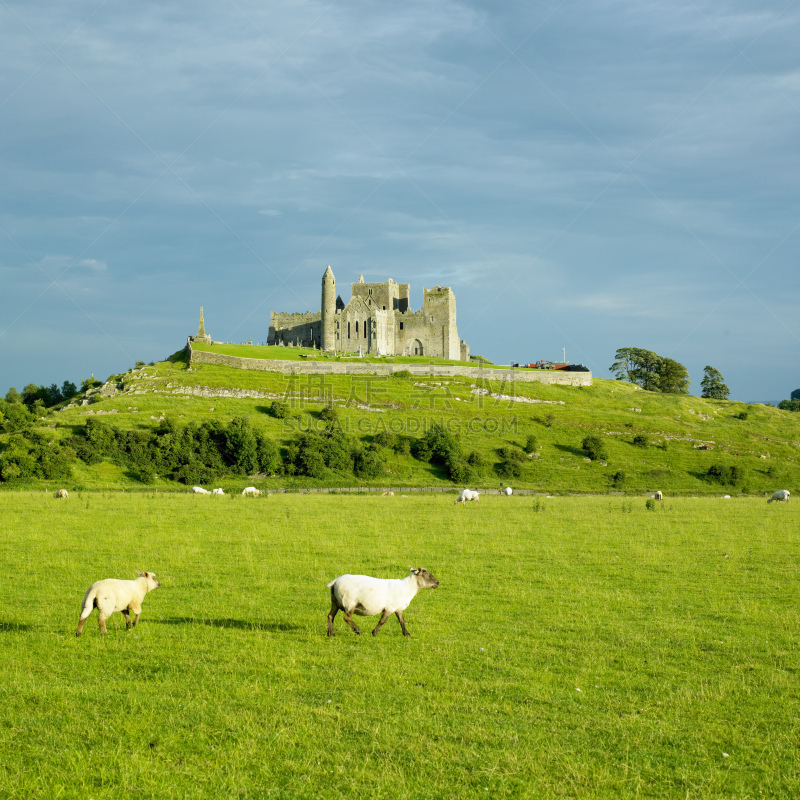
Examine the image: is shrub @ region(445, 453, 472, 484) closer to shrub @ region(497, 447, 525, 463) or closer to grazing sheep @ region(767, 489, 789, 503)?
shrub @ region(497, 447, 525, 463)

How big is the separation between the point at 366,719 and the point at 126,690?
12.6 feet

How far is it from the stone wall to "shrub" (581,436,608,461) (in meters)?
40.4

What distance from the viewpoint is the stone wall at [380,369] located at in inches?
4584

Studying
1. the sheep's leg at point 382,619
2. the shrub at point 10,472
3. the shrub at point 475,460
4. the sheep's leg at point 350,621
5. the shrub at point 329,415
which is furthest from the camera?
the shrub at point 329,415

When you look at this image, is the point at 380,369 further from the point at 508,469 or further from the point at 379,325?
the point at 508,469

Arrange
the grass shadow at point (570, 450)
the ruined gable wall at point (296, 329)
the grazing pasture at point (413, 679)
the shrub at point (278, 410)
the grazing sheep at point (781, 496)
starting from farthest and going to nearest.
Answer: the ruined gable wall at point (296, 329) → the shrub at point (278, 410) → the grass shadow at point (570, 450) → the grazing sheep at point (781, 496) → the grazing pasture at point (413, 679)

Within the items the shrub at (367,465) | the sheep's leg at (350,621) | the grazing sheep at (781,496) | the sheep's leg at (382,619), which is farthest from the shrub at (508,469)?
the sheep's leg at (350,621)

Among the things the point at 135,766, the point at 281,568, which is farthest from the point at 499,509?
the point at 135,766

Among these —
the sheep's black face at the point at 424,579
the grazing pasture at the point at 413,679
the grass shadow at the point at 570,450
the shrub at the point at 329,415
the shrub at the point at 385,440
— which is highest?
the shrub at the point at 329,415

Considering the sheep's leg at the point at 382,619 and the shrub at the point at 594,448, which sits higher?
the shrub at the point at 594,448

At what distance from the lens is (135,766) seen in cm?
859

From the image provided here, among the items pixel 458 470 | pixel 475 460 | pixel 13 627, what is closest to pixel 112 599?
pixel 13 627

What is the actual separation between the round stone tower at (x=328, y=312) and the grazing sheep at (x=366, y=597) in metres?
140

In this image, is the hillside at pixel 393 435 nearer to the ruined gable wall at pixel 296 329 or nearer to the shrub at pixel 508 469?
the shrub at pixel 508 469
